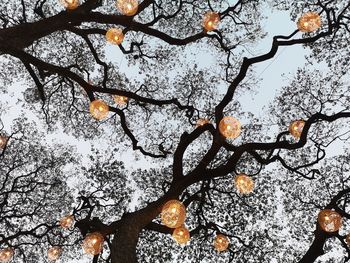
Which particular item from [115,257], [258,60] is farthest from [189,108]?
[115,257]

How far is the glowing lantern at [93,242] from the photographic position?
17.8ft

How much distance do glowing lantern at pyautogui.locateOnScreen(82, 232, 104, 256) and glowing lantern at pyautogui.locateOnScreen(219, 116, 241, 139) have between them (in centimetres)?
226

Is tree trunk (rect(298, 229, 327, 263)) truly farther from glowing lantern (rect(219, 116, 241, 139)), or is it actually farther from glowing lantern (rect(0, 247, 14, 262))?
glowing lantern (rect(0, 247, 14, 262))

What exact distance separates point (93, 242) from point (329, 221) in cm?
323

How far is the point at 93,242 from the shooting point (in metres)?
5.43

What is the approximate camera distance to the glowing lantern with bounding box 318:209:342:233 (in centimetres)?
530

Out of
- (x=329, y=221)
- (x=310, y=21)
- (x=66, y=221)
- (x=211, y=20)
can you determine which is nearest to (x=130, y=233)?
(x=329, y=221)

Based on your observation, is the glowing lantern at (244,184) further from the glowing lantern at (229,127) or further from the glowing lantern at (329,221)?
the glowing lantern at (329,221)

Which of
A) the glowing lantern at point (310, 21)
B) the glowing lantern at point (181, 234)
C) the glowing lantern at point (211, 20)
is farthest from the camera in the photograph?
the glowing lantern at point (211, 20)

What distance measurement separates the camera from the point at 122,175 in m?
13.0

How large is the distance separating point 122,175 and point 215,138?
25.7 feet

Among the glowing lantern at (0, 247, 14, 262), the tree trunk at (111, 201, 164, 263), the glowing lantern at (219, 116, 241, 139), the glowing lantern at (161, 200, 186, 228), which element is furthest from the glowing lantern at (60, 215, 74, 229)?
the glowing lantern at (219, 116, 241, 139)

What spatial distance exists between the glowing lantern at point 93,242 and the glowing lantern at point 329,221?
9.99ft

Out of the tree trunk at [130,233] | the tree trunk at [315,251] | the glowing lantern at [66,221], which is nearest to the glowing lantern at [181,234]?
the tree trunk at [130,233]
